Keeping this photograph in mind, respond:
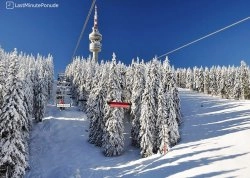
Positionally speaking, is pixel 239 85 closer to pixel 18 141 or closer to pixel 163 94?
pixel 163 94

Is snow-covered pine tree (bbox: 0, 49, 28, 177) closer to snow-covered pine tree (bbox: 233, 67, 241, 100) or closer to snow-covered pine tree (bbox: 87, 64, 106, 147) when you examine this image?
snow-covered pine tree (bbox: 87, 64, 106, 147)

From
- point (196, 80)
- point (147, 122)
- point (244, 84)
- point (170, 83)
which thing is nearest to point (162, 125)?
point (147, 122)

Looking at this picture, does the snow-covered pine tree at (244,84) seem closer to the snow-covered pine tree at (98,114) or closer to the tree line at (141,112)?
the tree line at (141,112)

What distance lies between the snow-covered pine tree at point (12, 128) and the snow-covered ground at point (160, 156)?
1486 centimetres

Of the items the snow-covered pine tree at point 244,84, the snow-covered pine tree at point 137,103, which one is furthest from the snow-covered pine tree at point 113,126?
the snow-covered pine tree at point 244,84

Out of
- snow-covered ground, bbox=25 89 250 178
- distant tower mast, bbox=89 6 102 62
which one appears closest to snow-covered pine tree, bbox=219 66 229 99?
snow-covered ground, bbox=25 89 250 178

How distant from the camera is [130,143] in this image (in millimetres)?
73188

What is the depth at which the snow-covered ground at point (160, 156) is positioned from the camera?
168 ft

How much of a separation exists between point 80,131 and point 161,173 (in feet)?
106

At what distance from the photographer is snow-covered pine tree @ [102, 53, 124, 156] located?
6619 centimetres

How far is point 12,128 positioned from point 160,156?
26.2 metres

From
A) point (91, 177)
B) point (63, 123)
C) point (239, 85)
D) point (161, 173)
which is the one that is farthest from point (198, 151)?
point (239, 85)

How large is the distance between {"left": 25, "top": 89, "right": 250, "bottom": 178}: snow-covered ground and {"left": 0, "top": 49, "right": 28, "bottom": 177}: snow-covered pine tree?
1486cm

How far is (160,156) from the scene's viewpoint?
59844 millimetres
